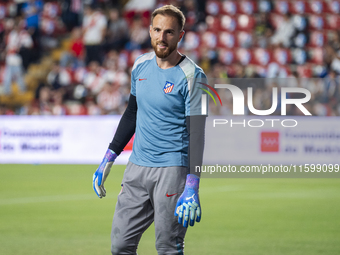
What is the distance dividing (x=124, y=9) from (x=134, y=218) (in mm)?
18400

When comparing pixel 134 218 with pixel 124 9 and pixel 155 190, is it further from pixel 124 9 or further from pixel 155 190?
pixel 124 9

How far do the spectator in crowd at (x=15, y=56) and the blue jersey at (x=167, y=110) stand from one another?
617 inches

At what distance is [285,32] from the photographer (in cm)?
1998

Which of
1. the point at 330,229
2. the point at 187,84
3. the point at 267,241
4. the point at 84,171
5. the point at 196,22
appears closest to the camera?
the point at 187,84

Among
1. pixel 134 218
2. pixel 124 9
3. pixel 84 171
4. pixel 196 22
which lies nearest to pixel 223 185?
pixel 84 171

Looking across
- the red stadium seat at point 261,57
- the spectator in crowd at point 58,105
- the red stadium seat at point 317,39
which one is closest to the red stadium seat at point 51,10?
the spectator in crowd at point 58,105

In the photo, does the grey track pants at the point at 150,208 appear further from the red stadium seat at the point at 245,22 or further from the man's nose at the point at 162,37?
the red stadium seat at the point at 245,22

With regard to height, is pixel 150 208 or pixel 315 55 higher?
pixel 315 55

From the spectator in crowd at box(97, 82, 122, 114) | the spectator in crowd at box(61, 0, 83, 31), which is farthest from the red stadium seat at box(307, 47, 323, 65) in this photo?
the spectator in crowd at box(61, 0, 83, 31)

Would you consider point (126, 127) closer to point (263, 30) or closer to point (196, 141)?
point (196, 141)

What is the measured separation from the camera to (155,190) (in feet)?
12.6

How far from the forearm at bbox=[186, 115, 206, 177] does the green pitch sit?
8.58 ft

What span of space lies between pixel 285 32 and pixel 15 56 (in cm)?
942

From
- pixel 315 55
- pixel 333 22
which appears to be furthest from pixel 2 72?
pixel 333 22
